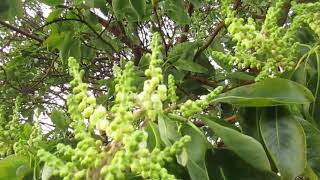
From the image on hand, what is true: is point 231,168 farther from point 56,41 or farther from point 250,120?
point 56,41

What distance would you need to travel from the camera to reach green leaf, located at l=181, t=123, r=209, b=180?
0.72 m

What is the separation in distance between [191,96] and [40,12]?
70.7 inches

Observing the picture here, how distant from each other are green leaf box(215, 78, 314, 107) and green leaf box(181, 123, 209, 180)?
0.08 metres

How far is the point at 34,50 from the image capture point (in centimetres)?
237

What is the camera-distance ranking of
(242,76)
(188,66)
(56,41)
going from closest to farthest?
(242,76), (188,66), (56,41)

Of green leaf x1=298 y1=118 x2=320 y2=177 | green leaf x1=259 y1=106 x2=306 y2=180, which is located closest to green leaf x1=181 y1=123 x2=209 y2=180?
green leaf x1=259 y1=106 x2=306 y2=180

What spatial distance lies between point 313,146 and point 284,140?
105 millimetres

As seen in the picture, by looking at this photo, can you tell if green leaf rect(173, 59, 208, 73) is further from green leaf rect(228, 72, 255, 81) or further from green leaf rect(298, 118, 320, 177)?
green leaf rect(298, 118, 320, 177)

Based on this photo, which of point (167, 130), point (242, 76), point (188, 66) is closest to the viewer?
point (167, 130)

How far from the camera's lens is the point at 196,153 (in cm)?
76

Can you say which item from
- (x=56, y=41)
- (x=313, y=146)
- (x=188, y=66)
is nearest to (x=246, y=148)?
(x=313, y=146)

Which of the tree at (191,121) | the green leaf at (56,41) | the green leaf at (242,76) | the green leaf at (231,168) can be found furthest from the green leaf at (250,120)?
the green leaf at (56,41)

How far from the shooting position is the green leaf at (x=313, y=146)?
0.91 m

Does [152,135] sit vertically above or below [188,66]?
below
